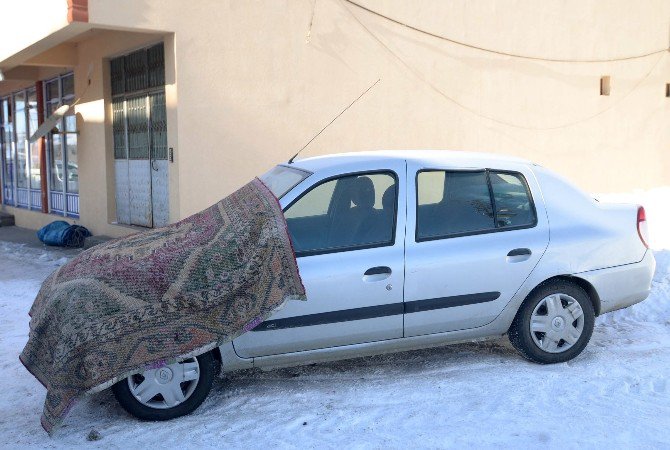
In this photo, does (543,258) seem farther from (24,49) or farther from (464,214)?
(24,49)

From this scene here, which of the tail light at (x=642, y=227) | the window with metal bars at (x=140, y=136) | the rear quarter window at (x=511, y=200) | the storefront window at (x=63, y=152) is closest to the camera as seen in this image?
the rear quarter window at (x=511, y=200)

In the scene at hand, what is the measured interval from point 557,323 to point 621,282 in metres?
0.62

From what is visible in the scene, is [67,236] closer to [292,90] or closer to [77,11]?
[77,11]

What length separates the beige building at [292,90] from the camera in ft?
32.9

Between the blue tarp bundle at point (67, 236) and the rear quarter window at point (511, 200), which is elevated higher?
the rear quarter window at point (511, 200)

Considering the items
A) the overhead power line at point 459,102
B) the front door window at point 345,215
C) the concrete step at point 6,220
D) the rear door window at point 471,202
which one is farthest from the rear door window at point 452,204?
the concrete step at point 6,220

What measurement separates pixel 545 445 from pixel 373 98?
8.33 m

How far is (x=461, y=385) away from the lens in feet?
17.1

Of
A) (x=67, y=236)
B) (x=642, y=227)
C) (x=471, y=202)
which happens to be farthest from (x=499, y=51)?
(x=471, y=202)

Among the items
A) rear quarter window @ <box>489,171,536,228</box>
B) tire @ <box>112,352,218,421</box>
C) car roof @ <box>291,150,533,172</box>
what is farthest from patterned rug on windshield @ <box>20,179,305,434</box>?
rear quarter window @ <box>489,171,536,228</box>

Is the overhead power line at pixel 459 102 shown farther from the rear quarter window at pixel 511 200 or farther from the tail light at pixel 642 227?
the tail light at pixel 642 227

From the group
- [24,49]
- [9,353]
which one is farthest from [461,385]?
[24,49]

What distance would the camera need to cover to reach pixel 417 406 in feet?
15.9

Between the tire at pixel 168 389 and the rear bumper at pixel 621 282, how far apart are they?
9.22 feet
